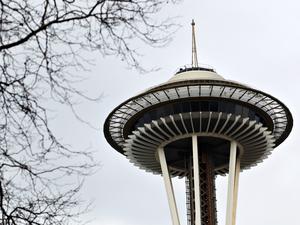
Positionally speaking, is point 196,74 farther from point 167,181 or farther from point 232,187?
point 232,187

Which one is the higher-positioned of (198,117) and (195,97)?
(195,97)

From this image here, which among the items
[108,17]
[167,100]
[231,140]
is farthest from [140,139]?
[108,17]

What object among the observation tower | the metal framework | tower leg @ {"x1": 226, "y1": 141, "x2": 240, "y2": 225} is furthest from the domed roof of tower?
tower leg @ {"x1": 226, "y1": 141, "x2": 240, "y2": 225}

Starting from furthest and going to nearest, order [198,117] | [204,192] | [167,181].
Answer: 1. [167,181]
2. [204,192]
3. [198,117]

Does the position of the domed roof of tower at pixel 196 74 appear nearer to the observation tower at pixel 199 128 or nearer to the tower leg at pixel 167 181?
the observation tower at pixel 199 128

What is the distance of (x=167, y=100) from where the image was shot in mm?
66125

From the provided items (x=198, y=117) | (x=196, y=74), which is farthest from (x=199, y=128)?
(x=196, y=74)

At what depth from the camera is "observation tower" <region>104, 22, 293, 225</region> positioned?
215ft

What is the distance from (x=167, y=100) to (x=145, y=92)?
2.70 metres

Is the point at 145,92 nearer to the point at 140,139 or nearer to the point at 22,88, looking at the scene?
the point at 140,139

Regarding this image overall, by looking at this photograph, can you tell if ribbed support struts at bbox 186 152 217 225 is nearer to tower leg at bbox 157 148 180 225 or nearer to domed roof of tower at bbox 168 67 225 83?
tower leg at bbox 157 148 180 225

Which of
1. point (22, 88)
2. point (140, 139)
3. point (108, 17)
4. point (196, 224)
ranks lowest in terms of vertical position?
point (22, 88)

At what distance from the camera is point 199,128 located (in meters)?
68.6

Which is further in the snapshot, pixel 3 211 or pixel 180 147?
pixel 180 147
